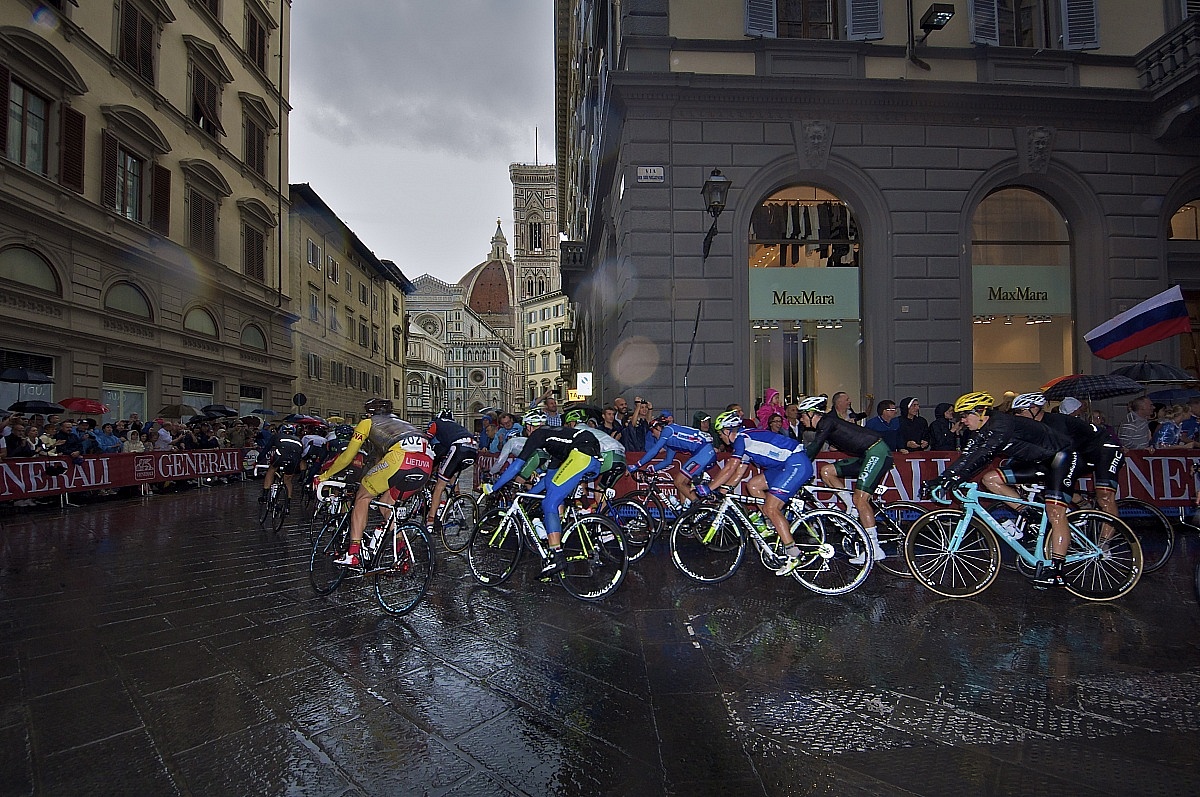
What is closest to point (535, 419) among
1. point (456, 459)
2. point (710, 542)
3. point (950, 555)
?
point (456, 459)

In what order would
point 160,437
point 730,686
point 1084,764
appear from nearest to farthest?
point 1084,764 < point 730,686 < point 160,437

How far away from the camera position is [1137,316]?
11.2m

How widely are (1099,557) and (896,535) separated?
6.87 feet

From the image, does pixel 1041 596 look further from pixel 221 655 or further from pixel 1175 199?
pixel 1175 199

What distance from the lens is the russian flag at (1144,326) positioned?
10648 millimetres

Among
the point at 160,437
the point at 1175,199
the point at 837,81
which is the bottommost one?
the point at 160,437

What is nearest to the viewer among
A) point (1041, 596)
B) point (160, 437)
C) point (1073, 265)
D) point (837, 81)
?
Result: point (1041, 596)

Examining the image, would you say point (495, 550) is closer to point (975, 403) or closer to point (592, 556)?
point (592, 556)

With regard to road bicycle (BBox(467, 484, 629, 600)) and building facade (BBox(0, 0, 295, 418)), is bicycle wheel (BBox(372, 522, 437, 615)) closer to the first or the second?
road bicycle (BBox(467, 484, 629, 600))

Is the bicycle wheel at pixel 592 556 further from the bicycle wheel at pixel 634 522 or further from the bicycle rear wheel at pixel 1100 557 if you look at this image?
the bicycle rear wheel at pixel 1100 557

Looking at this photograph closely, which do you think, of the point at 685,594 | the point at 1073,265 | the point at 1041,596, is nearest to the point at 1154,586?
the point at 1041,596

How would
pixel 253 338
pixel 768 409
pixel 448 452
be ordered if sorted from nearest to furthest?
pixel 448 452, pixel 768 409, pixel 253 338

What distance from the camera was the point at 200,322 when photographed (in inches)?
973

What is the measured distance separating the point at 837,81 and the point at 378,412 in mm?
11724
